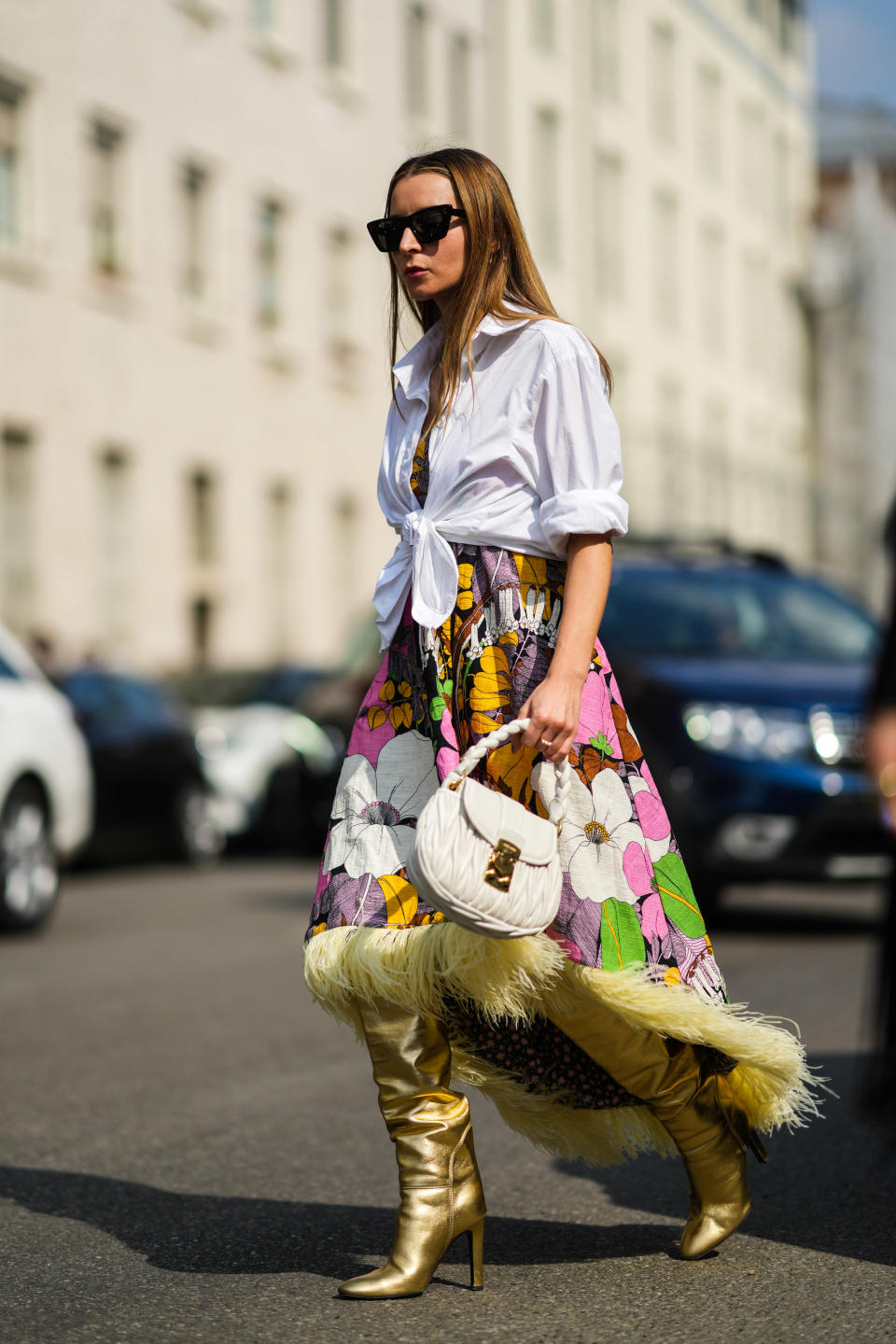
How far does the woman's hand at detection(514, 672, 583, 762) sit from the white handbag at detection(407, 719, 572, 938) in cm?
13

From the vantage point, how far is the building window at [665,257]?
141 ft

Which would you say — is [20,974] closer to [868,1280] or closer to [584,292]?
[868,1280]

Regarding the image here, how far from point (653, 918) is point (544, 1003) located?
0.79 ft

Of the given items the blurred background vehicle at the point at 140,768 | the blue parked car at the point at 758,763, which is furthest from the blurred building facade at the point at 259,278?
the blue parked car at the point at 758,763

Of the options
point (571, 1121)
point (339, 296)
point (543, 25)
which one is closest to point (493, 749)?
point (571, 1121)

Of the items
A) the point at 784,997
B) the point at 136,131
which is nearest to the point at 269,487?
the point at 136,131

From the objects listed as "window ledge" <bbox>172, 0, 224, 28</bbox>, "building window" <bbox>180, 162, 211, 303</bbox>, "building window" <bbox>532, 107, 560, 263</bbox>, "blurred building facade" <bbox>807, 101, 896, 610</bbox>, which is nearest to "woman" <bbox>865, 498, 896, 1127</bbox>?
"window ledge" <bbox>172, 0, 224, 28</bbox>

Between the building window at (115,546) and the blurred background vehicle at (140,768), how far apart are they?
896 centimetres

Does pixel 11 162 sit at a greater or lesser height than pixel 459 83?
lesser

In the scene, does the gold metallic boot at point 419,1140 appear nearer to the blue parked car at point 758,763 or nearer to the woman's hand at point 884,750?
the woman's hand at point 884,750

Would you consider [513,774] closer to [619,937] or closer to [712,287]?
[619,937]

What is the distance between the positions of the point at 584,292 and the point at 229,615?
1325cm

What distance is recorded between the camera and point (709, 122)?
1848 inches

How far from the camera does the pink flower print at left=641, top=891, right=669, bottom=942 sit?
3762mm
